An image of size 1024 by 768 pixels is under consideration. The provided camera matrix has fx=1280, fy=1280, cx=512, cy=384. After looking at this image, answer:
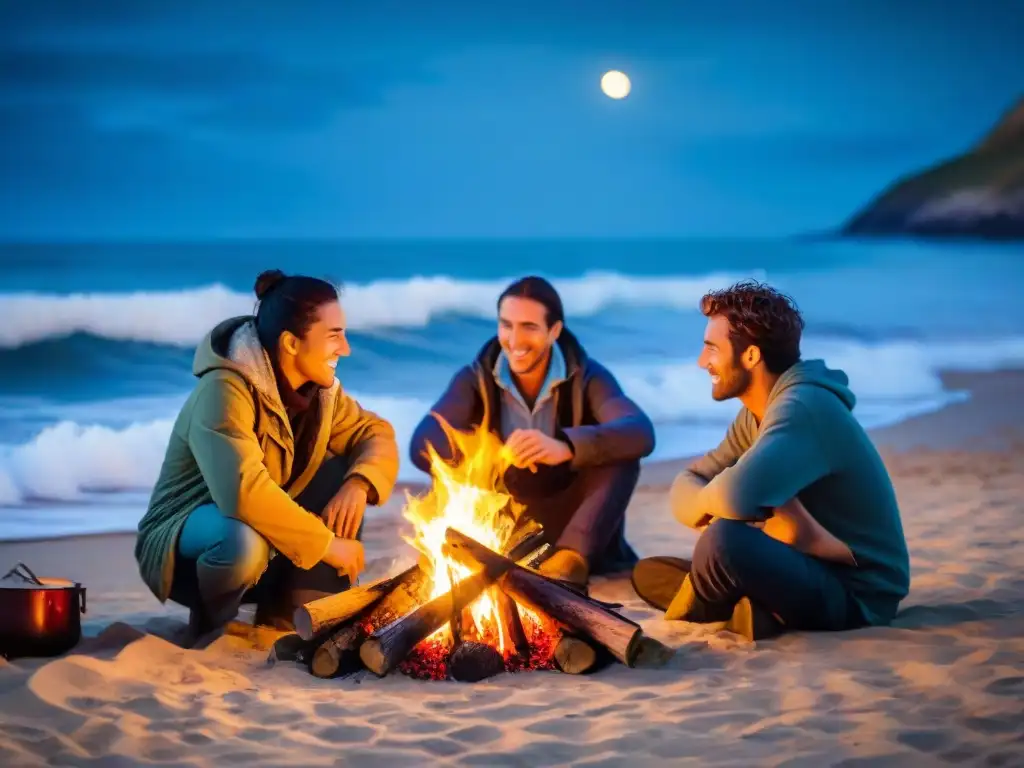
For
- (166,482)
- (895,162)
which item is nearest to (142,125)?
(895,162)

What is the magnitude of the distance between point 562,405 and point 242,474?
1404mm

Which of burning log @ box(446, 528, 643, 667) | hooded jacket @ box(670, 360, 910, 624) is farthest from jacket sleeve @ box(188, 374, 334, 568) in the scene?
hooded jacket @ box(670, 360, 910, 624)

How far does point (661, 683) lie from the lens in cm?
323

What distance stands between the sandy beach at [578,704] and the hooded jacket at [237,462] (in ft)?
1.06

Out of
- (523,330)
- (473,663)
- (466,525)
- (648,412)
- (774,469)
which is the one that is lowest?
(473,663)

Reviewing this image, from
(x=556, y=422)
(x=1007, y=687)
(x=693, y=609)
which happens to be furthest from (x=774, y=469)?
(x=556, y=422)

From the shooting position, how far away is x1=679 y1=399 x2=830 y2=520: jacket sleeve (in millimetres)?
3428

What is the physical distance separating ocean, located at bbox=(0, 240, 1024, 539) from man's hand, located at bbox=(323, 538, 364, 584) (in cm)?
340

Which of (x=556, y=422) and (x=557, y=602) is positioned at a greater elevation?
(x=556, y=422)

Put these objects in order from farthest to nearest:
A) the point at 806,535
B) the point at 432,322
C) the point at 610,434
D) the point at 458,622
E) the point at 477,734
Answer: the point at 432,322 → the point at 610,434 → the point at 806,535 → the point at 458,622 → the point at 477,734

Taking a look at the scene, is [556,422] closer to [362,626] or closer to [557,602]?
[557,602]

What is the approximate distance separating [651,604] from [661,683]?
0.94 meters

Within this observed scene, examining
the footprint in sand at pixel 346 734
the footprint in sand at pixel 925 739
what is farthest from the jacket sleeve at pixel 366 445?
the footprint in sand at pixel 925 739

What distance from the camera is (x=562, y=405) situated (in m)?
4.52
